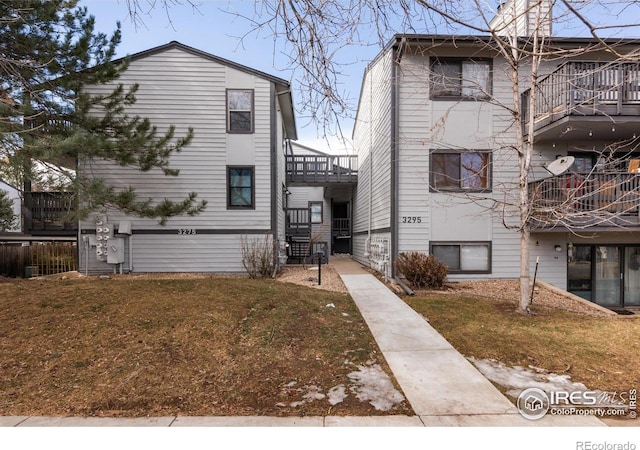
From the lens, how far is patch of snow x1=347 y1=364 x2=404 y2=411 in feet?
10.7

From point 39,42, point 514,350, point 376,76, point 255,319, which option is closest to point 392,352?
point 514,350

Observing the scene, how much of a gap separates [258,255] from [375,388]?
7746 mm

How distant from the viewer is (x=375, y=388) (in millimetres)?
3549

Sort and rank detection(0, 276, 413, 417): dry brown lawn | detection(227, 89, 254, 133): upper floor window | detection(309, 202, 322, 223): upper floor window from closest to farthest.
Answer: detection(0, 276, 413, 417): dry brown lawn < detection(227, 89, 254, 133): upper floor window < detection(309, 202, 322, 223): upper floor window

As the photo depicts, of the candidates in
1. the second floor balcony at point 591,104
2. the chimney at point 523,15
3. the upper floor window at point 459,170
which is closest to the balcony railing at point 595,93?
the second floor balcony at point 591,104

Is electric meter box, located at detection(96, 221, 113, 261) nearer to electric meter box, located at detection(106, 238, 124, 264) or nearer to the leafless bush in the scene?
electric meter box, located at detection(106, 238, 124, 264)

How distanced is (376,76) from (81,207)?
10599mm

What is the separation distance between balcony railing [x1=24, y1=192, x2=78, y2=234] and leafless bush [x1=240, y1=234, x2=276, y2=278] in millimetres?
5873

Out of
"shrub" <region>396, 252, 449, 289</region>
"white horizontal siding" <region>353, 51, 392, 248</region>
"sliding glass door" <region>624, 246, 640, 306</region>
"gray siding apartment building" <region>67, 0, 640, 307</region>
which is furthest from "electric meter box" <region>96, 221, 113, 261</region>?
"sliding glass door" <region>624, 246, 640, 306</region>

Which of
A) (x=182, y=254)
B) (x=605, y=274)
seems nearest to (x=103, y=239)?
(x=182, y=254)

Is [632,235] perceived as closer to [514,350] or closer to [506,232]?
[506,232]

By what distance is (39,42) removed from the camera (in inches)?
277
